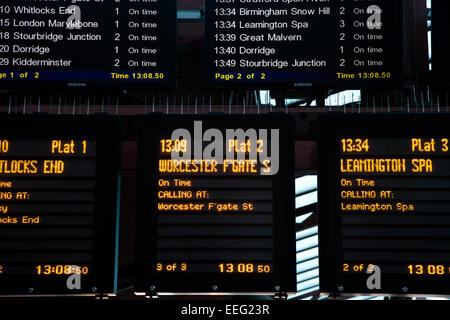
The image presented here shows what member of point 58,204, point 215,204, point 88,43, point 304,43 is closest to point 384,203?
point 215,204

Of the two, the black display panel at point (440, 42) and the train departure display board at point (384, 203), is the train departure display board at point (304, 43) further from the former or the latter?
the train departure display board at point (384, 203)

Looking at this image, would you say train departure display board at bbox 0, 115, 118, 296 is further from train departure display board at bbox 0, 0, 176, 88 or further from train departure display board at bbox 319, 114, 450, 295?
train departure display board at bbox 319, 114, 450, 295

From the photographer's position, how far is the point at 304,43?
476 cm

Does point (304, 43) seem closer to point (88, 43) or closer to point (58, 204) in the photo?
point (88, 43)

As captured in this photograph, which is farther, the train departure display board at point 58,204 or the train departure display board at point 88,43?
the train departure display board at point 88,43

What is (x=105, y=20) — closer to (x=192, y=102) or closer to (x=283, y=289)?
(x=192, y=102)

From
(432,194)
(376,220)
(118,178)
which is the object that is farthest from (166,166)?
(432,194)

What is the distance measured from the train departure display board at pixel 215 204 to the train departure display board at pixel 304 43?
1.38ft

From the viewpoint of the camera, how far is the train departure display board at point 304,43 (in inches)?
186

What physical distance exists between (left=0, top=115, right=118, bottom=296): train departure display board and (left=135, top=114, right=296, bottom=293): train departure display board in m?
0.26

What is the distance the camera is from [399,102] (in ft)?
16.5

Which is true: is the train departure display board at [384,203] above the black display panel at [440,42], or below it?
below

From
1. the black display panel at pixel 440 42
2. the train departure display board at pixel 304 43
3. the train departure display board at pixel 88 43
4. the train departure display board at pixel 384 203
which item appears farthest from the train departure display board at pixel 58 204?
the black display panel at pixel 440 42

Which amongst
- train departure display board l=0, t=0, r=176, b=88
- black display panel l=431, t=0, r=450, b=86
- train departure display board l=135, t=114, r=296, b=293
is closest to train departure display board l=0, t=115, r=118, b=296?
train departure display board l=135, t=114, r=296, b=293
